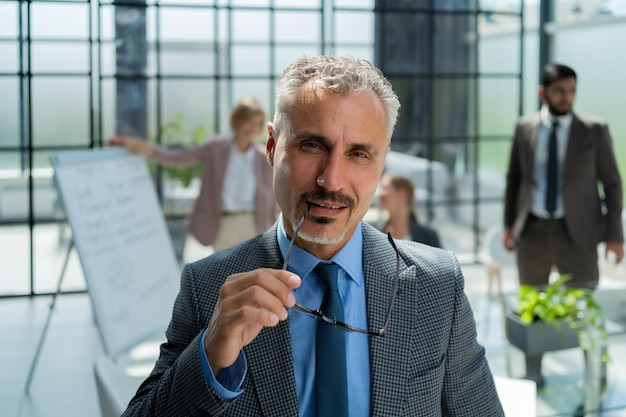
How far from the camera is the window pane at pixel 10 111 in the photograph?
6.09 m

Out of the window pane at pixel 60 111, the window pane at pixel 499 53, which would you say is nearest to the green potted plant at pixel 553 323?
the window pane at pixel 60 111

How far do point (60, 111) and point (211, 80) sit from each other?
1.22 meters

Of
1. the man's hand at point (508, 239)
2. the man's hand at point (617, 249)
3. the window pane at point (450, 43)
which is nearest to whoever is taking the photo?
the man's hand at point (617, 249)

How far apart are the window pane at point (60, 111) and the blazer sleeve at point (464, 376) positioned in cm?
542

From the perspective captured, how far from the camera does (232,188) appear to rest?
5.29 meters

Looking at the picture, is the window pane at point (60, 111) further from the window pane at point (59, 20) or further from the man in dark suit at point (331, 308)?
the man in dark suit at point (331, 308)

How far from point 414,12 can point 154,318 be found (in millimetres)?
4058

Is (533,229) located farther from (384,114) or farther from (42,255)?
(42,255)

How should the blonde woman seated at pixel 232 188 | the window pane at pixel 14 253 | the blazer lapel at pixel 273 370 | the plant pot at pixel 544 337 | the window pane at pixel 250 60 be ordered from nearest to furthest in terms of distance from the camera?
the blazer lapel at pixel 273 370, the plant pot at pixel 544 337, the blonde woman seated at pixel 232 188, the window pane at pixel 14 253, the window pane at pixel 250 60

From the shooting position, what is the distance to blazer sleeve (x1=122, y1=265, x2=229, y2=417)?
108cm

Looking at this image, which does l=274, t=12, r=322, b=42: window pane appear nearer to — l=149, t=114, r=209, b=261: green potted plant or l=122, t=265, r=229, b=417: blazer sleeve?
l=149, t=114, r=209, b=261: green potted plant

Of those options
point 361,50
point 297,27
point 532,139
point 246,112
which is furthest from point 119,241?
point 361,50

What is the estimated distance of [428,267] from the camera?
1355mm

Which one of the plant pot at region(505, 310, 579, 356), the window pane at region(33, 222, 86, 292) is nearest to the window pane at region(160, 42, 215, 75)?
the window pane at region(33, 222, 86, 292)
